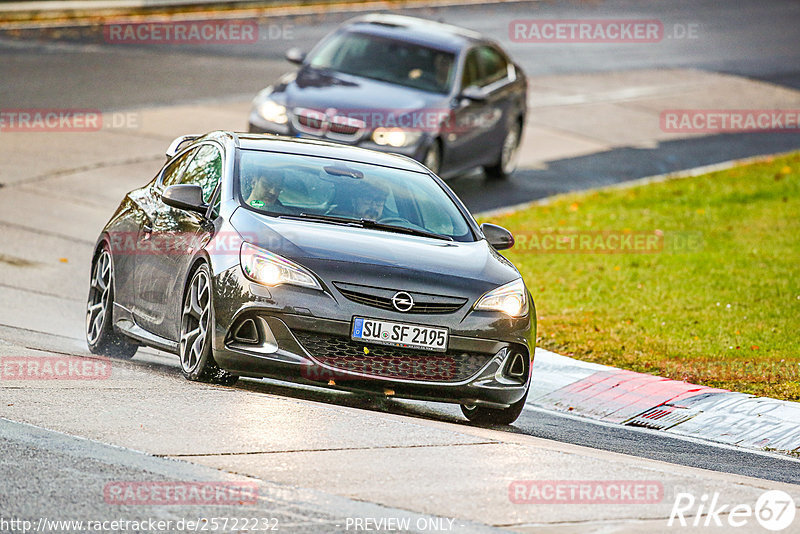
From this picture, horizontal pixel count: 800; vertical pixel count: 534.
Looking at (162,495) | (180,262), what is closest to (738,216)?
(180,262)

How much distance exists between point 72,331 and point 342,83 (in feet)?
21.9

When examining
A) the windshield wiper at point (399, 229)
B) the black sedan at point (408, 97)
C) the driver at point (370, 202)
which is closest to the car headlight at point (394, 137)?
the black sedan at point (408, 97)

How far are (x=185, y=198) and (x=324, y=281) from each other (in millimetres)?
1353

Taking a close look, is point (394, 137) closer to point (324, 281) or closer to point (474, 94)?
point (474, 94)

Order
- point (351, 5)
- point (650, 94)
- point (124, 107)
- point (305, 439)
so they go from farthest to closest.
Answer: point (351, 5), point (650, 94), point (124, 107), point (305, 439)

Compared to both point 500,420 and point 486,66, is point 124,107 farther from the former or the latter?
point 500,420

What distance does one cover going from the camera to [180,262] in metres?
8.79

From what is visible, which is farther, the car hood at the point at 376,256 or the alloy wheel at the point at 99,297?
the alloy wheel at the point at 99,297

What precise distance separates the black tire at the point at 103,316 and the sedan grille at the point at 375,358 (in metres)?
2.25

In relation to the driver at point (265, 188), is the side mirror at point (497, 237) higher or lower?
lower

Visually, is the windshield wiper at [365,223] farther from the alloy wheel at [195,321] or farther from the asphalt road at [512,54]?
the asphalt road at [512,54]

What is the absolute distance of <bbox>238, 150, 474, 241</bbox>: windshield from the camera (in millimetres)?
8844

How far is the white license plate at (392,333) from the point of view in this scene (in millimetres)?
7898

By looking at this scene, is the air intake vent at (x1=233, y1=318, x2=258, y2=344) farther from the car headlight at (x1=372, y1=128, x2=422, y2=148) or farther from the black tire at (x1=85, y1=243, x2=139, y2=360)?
the car headlight at (x1=372, y1=128, x2=422, y2=148)
